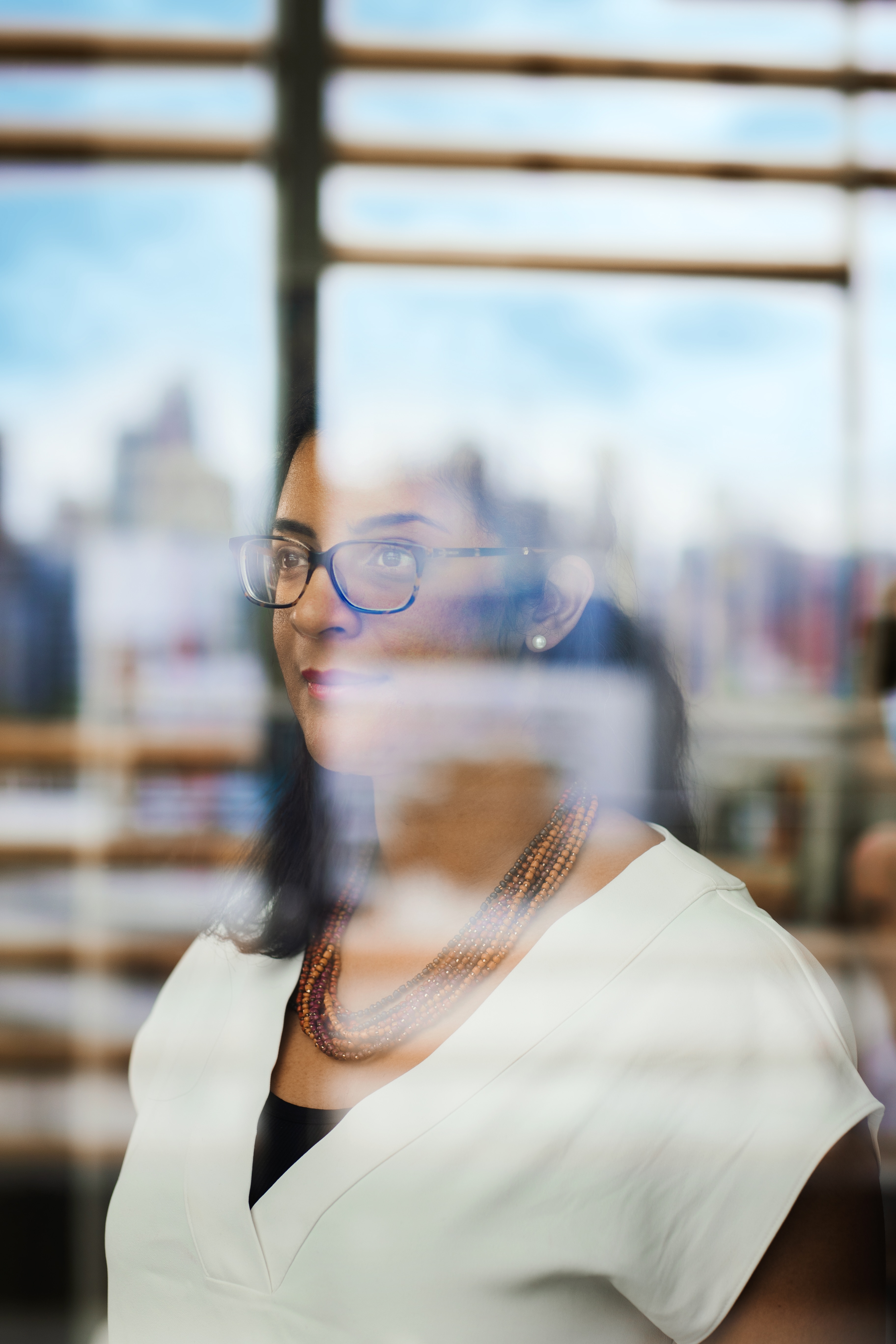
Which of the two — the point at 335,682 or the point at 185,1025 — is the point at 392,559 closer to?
the point at 335,682

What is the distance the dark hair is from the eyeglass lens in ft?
0.18

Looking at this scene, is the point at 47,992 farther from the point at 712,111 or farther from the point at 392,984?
the point at 712,111

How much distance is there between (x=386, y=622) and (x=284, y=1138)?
0.38 m

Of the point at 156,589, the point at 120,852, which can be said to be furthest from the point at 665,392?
the point at 120,852

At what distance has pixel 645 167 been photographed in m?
0.91

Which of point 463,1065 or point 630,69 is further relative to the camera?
point 630,69

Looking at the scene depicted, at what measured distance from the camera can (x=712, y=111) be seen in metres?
0.92

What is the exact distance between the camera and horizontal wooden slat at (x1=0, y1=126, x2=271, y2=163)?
0.90 m

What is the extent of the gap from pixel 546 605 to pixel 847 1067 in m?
0.36

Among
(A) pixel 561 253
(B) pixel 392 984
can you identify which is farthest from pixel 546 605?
(A) pixel 561 253

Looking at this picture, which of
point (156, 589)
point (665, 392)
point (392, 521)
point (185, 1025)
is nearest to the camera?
point (392, 521)

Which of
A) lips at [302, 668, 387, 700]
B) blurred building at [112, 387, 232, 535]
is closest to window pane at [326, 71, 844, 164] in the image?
blurred building at [112, 387, 232, 535]

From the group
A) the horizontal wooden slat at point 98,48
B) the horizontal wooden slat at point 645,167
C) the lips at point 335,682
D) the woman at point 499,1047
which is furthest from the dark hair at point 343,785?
the horizontal wooden slat at point 98,48

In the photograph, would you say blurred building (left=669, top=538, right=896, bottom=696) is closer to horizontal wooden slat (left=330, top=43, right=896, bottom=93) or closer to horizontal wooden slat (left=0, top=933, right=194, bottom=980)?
horizontal wooden slat (left=330, top=43, right=896, bottom=93)
